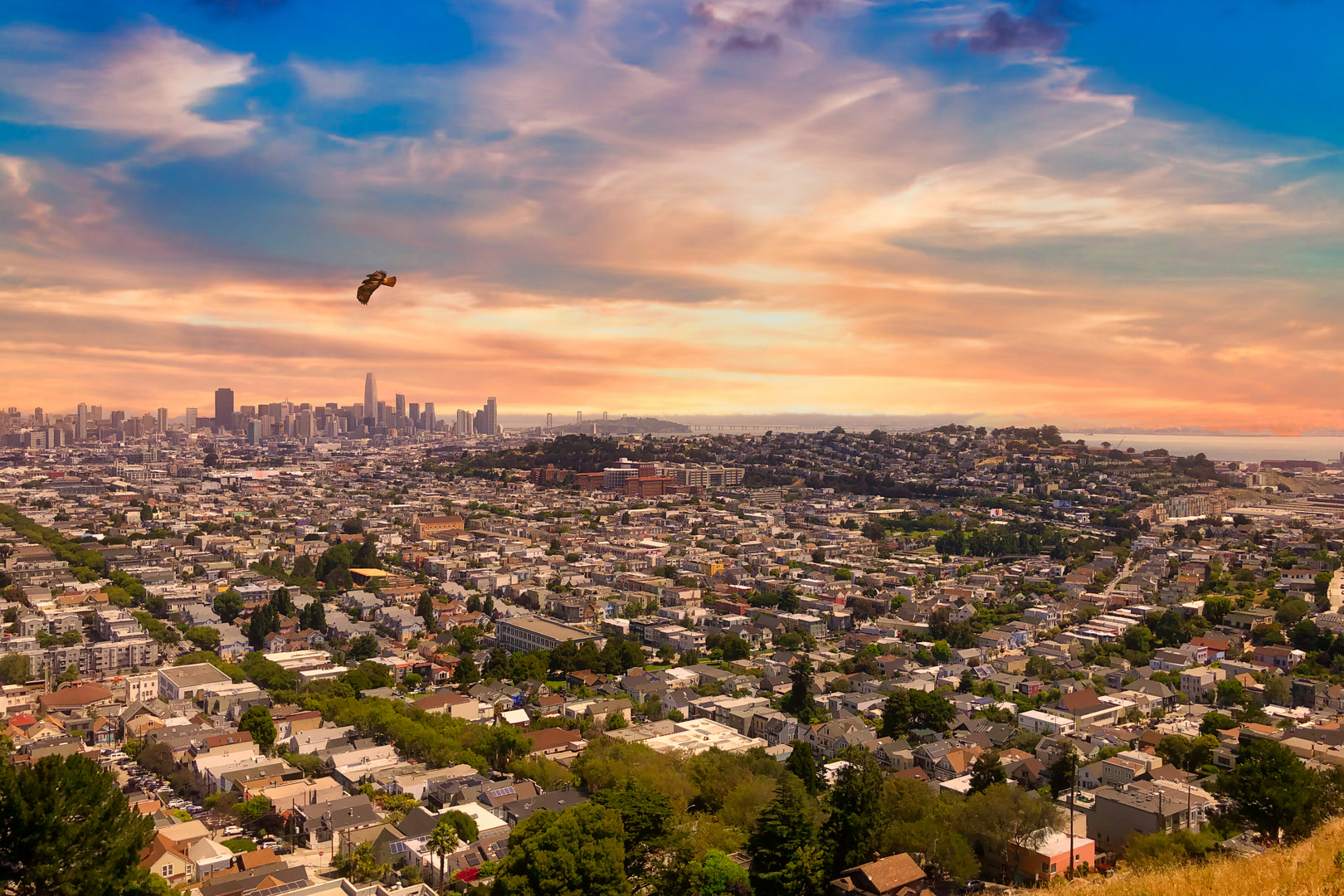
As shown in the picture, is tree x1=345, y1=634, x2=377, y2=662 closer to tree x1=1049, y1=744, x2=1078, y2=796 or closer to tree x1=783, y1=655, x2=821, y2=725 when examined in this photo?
tree x1=783, y1=655, x2=821, y2=725

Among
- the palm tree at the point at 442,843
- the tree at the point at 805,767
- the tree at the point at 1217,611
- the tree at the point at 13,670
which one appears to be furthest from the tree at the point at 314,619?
the tree at the point at 1217,611

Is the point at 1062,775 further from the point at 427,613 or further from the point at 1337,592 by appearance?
the point at 1337,592

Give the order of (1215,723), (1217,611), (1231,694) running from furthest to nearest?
(1217,611) → (1231,694) → (1215,723)

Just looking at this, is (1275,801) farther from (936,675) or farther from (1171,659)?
(1171,659)

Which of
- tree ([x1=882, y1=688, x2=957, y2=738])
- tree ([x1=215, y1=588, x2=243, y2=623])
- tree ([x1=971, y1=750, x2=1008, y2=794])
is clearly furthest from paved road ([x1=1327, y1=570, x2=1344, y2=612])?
tree ([x1=215, y1=588, x2=243, y2=623])

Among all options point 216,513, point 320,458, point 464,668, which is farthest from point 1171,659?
point 320,458

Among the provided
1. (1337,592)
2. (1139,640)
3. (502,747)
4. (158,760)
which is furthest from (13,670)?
(1337,592)

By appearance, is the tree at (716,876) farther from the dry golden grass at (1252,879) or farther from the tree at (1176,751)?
the tree at (1176,751)
